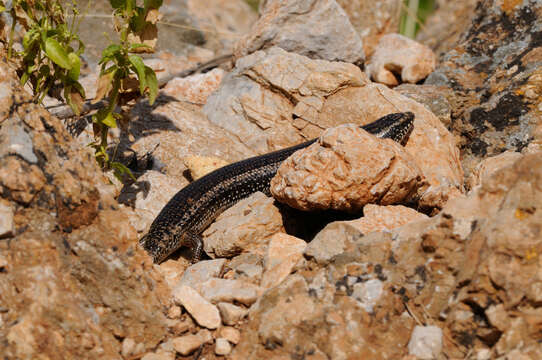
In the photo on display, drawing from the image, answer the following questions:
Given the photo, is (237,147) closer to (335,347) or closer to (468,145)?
(468,145)

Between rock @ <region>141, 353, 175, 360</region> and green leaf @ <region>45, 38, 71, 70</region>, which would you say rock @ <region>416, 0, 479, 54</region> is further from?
rock @ <region>141, 353, 175, 360</region>

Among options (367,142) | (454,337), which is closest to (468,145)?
(367,142)

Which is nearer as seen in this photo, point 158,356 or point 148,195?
point 158,356

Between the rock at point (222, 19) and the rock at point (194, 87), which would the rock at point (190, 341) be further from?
the rock at point (222, 19)

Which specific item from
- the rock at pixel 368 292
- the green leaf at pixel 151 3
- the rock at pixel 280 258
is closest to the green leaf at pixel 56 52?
the green leaf at pixel 151 3

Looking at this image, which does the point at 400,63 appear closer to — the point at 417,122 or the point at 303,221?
the point at 417,122

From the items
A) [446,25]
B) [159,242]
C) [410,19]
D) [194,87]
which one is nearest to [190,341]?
[159,242]
